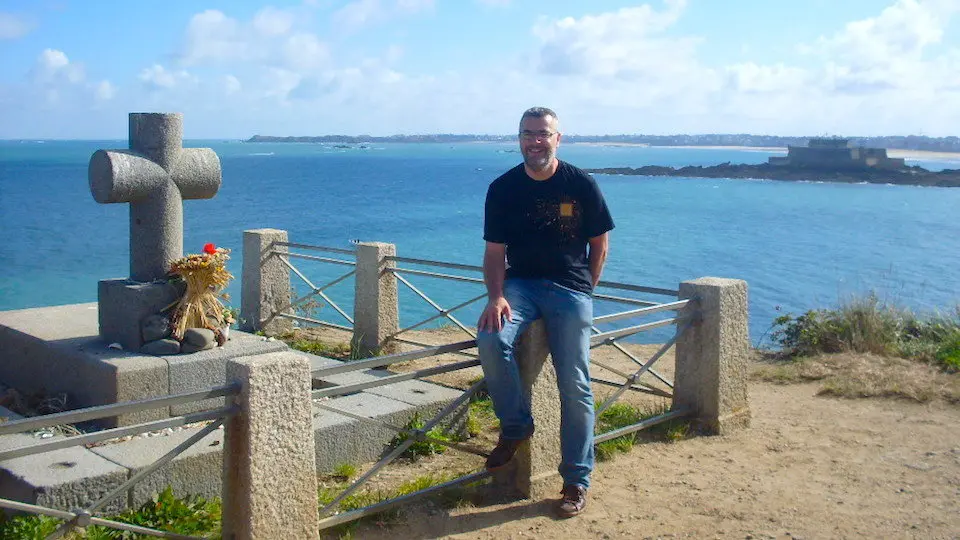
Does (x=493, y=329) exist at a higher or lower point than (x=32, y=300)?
higher

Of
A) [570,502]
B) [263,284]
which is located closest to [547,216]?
[570,502]

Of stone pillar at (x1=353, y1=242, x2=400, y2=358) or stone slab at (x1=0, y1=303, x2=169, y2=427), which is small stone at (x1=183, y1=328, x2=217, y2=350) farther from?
stone pillar at (x1=353, y1=242, x2=400, y2=358)

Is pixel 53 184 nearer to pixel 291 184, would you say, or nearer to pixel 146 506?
pixel 291 184

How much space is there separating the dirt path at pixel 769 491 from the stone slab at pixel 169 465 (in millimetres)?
1268

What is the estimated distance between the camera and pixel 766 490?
19.4 ft

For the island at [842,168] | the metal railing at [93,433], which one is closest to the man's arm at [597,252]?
the metal railing at [93,433]

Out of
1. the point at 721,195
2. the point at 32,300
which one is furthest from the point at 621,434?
the point at 721,195

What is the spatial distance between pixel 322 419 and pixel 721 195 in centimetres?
8401

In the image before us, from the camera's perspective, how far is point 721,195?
8700cm

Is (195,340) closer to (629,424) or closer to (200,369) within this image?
(200,369)

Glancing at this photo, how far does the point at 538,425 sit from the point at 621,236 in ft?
145

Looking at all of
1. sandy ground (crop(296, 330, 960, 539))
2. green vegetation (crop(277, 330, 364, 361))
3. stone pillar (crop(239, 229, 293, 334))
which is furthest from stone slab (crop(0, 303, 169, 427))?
stone pillar (crop(239, 229, 293, 334))

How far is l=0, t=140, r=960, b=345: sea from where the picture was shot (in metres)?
28.0

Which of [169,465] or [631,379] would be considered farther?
[631,379]
